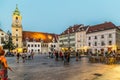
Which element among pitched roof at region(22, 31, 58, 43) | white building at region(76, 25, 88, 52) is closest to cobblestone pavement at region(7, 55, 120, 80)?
white building at region(76, 25, 88, 52)

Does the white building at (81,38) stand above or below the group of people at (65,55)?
above

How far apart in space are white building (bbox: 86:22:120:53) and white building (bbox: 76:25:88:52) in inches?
111

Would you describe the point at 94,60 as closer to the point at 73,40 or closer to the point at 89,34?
the point at 89,34

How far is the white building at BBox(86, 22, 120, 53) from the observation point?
245 feet

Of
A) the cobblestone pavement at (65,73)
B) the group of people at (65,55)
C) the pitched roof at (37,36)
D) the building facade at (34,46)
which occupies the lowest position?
the cobblestone pavement at (65,73)

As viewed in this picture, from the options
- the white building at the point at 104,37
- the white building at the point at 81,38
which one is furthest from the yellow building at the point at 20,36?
the white building at the point at 104,37

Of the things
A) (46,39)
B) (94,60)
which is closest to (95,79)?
(94,60)

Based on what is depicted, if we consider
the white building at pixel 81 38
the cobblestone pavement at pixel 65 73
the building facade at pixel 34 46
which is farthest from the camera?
the building facade at pixel 34 46

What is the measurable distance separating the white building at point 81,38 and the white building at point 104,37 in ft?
9.29

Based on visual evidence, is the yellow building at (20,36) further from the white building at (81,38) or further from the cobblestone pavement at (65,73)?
the cobblestone pavement at (65,73)

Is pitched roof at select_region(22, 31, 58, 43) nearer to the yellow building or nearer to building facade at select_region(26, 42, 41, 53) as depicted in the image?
the yellow building

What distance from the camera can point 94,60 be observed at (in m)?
33.6

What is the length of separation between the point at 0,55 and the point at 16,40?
109914mm

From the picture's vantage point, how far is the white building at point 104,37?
7456 centimetres
